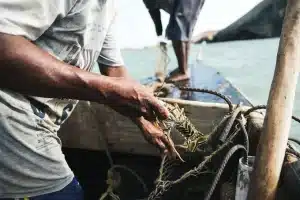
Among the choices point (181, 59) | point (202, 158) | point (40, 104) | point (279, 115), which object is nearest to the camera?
point (279, 115)

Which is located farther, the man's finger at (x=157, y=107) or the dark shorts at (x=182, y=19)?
the dark shorts at (x=182, y=19)

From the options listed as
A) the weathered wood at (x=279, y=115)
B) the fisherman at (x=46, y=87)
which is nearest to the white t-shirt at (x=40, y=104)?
the fisherman at (x=46, y=87)

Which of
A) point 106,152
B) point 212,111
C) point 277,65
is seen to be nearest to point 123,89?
point 277,65

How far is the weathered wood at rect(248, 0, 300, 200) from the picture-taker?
1.41 m

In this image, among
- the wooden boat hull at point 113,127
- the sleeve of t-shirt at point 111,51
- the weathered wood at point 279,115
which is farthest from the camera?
the wooden boat hull at point 113,127

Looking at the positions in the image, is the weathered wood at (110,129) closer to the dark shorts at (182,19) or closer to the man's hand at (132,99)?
the man's hand at (132,99)

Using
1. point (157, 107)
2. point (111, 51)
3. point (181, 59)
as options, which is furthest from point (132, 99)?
point (181, 59)

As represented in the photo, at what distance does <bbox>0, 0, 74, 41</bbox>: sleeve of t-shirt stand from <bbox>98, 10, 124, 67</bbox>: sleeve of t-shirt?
79 centimetres

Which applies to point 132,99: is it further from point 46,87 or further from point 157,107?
point 46,87

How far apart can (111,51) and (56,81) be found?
0.96 m

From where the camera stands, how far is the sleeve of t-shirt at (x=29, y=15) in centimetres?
128

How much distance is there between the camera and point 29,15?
1.33 meters

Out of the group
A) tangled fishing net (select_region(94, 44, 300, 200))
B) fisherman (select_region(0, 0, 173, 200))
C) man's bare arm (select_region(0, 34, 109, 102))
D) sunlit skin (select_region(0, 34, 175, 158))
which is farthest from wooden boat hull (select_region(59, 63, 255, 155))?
man's bare arm (select_region(0, 34, 109, 102))

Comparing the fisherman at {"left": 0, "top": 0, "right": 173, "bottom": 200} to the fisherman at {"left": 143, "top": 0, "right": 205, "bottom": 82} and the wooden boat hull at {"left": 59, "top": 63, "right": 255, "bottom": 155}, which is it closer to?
the wooden boat hull at {"left": 59, "top": 63, "right": 255, "bottom": 155}
